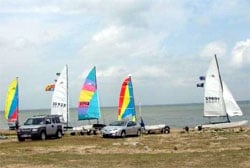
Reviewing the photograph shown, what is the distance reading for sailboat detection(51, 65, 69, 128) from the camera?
51250mm

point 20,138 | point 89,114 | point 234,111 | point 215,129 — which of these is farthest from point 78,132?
point 234,111

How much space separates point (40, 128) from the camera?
37281mm

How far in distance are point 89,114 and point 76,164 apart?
101 feet

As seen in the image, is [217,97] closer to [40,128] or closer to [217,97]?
[217,97]

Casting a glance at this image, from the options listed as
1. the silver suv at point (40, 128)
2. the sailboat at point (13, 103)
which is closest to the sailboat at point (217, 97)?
the silver suv at point (40, 128)

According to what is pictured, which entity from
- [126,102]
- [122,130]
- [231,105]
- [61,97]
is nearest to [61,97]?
[61,97]

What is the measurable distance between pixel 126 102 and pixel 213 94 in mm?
8761

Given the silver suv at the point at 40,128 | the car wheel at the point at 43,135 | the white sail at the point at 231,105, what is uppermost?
the white sail at the point at 231,105

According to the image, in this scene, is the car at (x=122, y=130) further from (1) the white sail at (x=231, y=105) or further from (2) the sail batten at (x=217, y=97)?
(1) the white sail at (x=231, y=105)

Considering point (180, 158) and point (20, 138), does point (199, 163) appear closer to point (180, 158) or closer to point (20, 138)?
point (180, 158)

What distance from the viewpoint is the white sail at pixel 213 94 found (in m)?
52.1

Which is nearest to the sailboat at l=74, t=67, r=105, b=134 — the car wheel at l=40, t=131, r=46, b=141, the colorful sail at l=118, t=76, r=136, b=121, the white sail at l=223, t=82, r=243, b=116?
the colorful sail at l=118, t=76, r=136, b=121

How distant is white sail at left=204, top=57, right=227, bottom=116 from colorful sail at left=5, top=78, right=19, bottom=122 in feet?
65.3

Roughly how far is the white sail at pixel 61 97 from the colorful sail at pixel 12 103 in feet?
19.6
